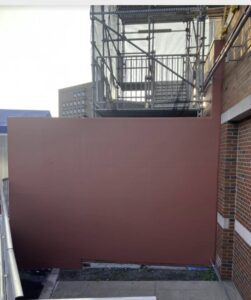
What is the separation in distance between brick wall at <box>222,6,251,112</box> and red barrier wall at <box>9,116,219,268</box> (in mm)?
574

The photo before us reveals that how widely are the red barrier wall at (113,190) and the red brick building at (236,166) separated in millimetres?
281

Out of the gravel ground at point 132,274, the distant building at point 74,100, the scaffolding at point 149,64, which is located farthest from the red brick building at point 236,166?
the distant building at point 74,100

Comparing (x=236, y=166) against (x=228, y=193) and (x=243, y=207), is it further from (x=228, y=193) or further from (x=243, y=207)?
(x=243, y=207)

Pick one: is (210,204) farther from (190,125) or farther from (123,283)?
(123,283)

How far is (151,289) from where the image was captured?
12.0 ft

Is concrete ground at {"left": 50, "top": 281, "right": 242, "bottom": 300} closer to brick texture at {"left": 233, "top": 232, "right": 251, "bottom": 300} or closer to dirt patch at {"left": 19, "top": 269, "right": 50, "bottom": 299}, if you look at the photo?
brick texture at {"left": 233, "top": 232, "right": 251, "bottom": 300}

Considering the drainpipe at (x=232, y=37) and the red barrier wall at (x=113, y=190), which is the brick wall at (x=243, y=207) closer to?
the red barrier wall at (x=113, y=190)

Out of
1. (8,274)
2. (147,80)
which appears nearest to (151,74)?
(147,80)

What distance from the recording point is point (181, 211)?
410 cm

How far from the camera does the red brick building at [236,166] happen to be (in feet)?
9.92

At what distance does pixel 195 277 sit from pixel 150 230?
95cm

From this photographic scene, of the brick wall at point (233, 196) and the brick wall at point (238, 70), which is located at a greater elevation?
the brick wall at point (238, 70)

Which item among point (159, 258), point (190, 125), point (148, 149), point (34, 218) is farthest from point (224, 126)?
point (34, 218)

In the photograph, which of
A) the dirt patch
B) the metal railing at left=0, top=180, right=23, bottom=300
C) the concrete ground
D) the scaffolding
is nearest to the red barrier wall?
the dirt patch
